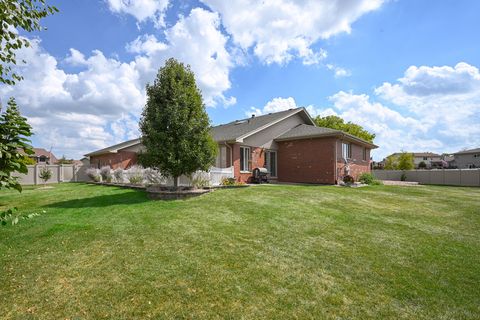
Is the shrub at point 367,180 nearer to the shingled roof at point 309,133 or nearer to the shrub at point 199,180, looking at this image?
the shingled roof at point 309,133

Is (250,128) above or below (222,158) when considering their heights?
above

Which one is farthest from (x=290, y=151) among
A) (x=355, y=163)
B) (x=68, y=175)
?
(x=68, y=175)

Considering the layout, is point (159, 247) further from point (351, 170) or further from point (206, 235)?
point (351, 170)

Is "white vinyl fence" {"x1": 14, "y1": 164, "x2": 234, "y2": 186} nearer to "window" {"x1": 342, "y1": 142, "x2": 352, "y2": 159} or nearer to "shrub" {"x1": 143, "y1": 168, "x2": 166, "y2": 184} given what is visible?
"shrub" {"x1": 143, "y1": 168, "x2": 166, "y2": 184}

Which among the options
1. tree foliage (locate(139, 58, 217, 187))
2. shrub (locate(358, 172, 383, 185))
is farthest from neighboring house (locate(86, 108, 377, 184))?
tree foliage (locate(139, 58, 217, 187))

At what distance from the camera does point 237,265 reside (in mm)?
5098

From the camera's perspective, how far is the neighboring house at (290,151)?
60.2 ft

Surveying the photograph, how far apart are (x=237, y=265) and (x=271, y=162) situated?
653 inches

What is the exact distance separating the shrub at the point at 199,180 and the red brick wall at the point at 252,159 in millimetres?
4065

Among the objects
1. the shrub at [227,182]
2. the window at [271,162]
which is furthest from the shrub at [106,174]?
the window at [271,162]

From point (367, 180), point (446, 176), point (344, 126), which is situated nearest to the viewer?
point (367, 180)

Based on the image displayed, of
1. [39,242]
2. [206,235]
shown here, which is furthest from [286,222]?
[39,242]

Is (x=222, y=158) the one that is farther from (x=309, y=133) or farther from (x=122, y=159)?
(x=122, y=159)

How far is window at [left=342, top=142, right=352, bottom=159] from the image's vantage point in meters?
20.4
